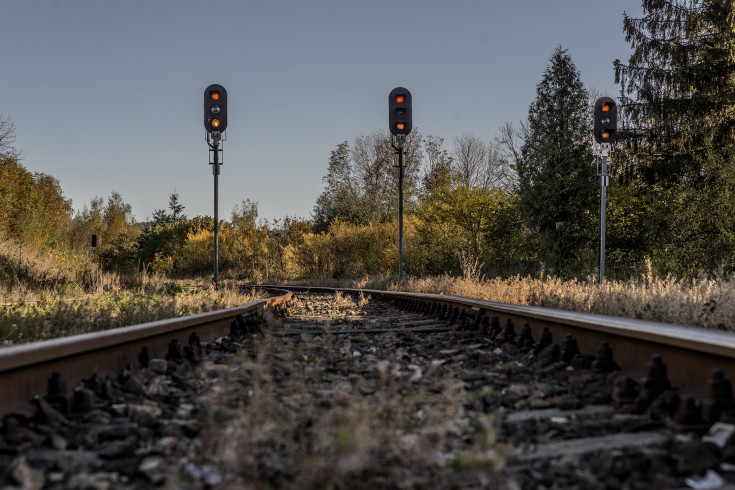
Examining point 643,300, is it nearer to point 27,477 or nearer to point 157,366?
point 157,366

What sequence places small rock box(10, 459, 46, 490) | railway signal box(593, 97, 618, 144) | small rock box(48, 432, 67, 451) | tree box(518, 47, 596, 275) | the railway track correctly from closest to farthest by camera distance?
small rock box(10, 459, 46, 490) → the railway track → small rock box(48, 432, 67, 451) → railway signal box(593, 97, 618, 144) → tree box(518, 47, 596, 275)

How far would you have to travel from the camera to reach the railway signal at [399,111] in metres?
16.2

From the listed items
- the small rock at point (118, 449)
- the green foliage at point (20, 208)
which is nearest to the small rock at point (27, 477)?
the small rock at point (118, 449)

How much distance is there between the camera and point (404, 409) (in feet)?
8.80

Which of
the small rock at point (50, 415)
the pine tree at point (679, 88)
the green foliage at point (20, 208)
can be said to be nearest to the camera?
the small rock at point (50, 415)

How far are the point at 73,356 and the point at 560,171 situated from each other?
20780 mm

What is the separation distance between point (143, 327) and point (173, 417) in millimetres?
1585

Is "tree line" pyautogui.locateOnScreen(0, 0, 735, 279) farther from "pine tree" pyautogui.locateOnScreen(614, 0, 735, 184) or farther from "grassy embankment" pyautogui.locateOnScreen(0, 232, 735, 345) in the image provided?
"grassy embankment" pyautogui.locateOnScreen(0, 232, 735, 345)

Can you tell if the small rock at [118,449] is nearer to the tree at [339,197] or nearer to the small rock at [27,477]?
the small rock at [27,477]

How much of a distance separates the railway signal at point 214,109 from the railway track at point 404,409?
38.3ft

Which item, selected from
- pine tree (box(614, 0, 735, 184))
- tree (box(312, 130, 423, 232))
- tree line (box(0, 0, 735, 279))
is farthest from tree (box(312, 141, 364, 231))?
pine tree (box(614, 0, 735, 184))

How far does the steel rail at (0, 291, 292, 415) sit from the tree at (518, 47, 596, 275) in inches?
701

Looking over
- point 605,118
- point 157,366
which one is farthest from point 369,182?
point 157,366

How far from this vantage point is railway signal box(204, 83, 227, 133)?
624 inches
